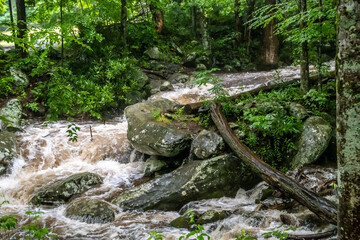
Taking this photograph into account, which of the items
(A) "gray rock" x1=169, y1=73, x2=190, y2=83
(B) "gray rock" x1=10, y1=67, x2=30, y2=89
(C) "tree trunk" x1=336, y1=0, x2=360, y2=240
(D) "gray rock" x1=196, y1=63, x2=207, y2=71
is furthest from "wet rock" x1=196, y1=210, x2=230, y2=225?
(D) "gray rock" x1=196, y1=63, x2=207, y2=71

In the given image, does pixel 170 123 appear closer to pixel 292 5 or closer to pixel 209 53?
pixel 292 5

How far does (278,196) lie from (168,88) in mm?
8955

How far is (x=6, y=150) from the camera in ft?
25.4

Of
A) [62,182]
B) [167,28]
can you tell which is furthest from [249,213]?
[167,28]

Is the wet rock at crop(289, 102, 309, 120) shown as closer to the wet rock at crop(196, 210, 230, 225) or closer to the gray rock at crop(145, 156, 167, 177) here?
the wet rock at crop(196, 210, 230, 225)

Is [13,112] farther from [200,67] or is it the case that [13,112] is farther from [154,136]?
[200,67]

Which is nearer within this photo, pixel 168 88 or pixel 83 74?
pixel 83 74

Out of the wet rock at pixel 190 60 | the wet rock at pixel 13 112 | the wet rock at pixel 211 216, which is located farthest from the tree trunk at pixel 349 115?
the wet rock at pixel 190 60

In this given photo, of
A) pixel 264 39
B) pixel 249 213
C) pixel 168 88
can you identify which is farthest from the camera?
pixel 264 39

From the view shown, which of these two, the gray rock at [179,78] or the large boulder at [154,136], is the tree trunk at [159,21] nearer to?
the gray rock at [179,78]

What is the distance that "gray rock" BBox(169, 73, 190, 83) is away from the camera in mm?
14406

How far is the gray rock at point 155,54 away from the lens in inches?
607

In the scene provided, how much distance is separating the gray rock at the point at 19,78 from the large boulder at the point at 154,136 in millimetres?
5748

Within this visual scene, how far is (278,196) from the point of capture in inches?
212
